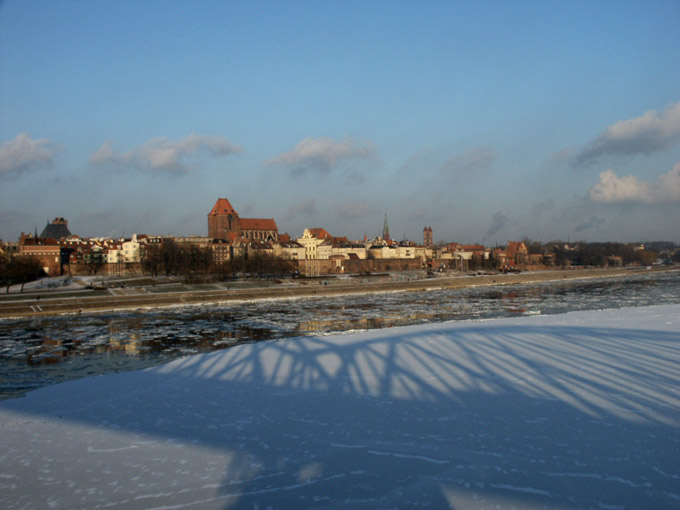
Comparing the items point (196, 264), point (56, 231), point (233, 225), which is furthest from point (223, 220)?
point (196, 264)

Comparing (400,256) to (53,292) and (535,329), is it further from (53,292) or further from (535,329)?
(535,329)

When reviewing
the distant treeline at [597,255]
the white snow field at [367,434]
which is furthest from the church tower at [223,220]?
the white snow field at [367,434]

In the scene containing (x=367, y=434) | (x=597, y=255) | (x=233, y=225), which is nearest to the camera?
(x=367, y=434)

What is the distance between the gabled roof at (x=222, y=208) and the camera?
7466cm

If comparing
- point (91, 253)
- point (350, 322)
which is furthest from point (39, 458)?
point (91, 253)

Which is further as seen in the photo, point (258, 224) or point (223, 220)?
point (258, 224)

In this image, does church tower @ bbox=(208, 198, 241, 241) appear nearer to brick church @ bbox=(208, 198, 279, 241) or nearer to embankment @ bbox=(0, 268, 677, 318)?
brick church @ bbox=(208, 198, 279, 241)

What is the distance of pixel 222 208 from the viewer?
74875 millimetres

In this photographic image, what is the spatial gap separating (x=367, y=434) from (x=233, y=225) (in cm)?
7108

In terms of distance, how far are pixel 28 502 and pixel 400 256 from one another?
70.2 meters

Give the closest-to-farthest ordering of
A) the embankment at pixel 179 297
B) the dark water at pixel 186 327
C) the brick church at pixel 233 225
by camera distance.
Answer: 1. the dark water at pixel 186 327
2. the embankment at pixel 179 297
3. the brick church at pixel 233 225

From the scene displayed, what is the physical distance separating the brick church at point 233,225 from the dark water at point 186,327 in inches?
1839

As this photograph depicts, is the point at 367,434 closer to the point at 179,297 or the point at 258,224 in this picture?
the point at 179,297

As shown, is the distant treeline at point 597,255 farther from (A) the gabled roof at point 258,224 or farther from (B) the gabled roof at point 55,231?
(B) the gabled roof at point 55,231
